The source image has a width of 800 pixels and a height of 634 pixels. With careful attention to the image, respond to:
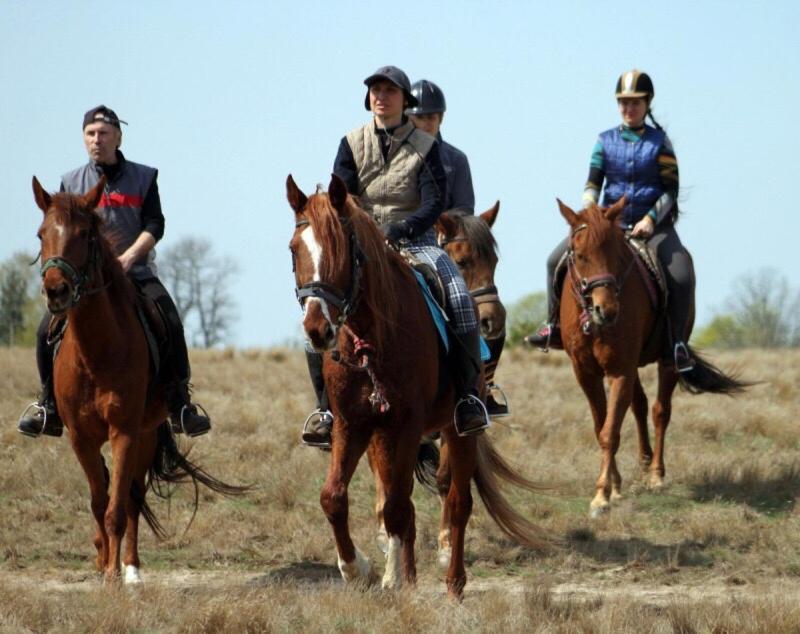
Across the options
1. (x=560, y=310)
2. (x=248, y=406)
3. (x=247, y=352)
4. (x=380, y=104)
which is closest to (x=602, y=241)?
(x=560, y=310)

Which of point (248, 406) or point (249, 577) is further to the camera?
point (248, 406)

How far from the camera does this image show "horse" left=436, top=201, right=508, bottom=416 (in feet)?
34.7

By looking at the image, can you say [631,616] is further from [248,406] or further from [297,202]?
[248,406]

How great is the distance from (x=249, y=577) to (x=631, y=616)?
325 centimetres

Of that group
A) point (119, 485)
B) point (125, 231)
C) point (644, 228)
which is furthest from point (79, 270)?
point (644, 228)

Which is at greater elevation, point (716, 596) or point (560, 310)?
point (560, 310)

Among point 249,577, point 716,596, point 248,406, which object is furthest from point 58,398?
point 248,406

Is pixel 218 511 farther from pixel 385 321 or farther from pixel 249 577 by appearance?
pixel 385 321

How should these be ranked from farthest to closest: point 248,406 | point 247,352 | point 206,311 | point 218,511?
point 206,311 < point 247,352 < point 248,406 < point 218,511

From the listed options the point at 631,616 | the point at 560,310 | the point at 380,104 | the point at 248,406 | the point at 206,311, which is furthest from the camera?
the point at 206,311

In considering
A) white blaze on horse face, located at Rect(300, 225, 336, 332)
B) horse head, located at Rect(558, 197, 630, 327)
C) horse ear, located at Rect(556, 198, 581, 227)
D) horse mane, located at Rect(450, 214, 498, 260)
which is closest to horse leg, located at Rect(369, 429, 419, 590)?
white blaze on horse face, located at Rect(300, 225, 336, 332)

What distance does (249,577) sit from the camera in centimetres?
964

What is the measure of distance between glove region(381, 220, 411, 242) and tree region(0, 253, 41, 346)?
3175 cm

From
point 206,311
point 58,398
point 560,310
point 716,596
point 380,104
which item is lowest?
point 716,596
